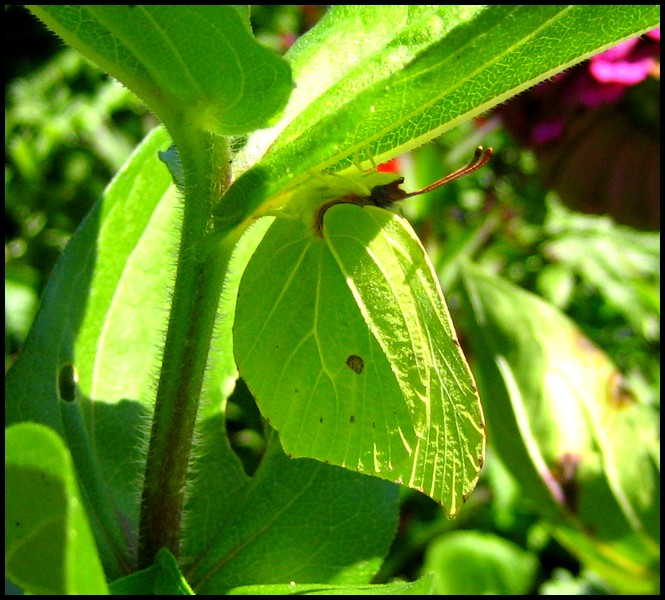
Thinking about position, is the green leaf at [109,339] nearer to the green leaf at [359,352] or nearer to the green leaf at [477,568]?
the green leaf at [359,352]

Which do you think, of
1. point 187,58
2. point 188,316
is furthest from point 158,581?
point 187,58

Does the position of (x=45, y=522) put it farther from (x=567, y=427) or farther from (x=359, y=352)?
(x=567, y=427)

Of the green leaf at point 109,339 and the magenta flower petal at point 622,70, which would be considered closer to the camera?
the green leaf at point 109,339

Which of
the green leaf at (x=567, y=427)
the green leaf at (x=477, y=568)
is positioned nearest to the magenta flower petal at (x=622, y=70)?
the green leaf at (x=567, y=427)

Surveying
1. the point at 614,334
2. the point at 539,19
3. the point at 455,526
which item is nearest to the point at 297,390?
the point at 539,19

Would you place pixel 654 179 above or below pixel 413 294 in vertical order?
above

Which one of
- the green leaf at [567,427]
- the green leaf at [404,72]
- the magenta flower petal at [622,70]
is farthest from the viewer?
the magenta flower petal at [622,70]

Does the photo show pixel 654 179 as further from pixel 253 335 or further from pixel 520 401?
pixel 253 335
